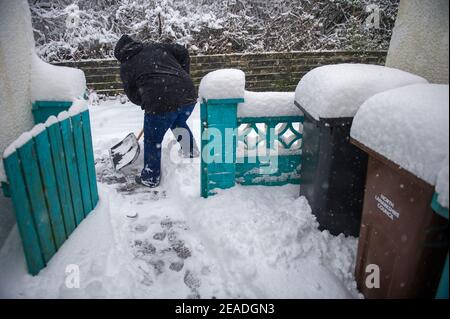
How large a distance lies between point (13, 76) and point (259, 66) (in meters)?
5.35

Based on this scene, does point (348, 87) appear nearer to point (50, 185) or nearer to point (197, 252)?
point (197, 252)

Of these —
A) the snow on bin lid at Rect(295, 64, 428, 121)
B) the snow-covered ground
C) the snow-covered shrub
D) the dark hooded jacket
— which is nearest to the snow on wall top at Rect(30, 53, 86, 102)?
the dark hooded jacket

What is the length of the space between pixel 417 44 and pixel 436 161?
6.80ft

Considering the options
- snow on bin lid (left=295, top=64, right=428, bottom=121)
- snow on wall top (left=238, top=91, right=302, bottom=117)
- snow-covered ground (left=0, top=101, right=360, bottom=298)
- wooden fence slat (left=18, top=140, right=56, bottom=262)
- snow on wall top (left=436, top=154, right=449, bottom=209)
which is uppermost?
snow on bin lid (left=295, top=64, right=428, bottom=121)

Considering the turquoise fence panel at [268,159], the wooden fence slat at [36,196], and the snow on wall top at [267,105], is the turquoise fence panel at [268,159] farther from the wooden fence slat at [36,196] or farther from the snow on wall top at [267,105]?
the wooden fence slat at [36,196]

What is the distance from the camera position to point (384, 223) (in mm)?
2096

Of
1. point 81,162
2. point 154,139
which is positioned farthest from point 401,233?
point 154,139

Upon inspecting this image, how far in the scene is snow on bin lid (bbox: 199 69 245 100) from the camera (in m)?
3.20

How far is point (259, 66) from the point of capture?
7.34 m

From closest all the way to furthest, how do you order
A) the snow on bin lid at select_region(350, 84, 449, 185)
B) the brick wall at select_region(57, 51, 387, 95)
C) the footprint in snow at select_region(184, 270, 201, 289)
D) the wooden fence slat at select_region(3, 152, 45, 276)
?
the snow on bin lid at select_region(350, 84, 449, 185), the wooden fence slat at select_region(3, 152, 45, 276), the footprint in snow at select_region(184, 270, 201, 289), the brick wall at select_region(57, 51, 387, 95)

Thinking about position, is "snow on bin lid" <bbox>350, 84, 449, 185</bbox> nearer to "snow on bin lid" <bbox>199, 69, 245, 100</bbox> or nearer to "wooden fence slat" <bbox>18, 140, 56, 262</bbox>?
"snow on bin lid" <bbox>199, 69, 245, 100</bbox>

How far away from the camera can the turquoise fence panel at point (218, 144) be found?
3289 millimetres

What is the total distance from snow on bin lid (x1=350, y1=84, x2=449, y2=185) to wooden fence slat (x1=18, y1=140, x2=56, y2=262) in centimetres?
222

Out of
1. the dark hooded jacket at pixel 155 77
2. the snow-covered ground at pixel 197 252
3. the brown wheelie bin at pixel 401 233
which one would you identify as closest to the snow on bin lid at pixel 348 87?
the brown wheelie bin at pixel 401 233
